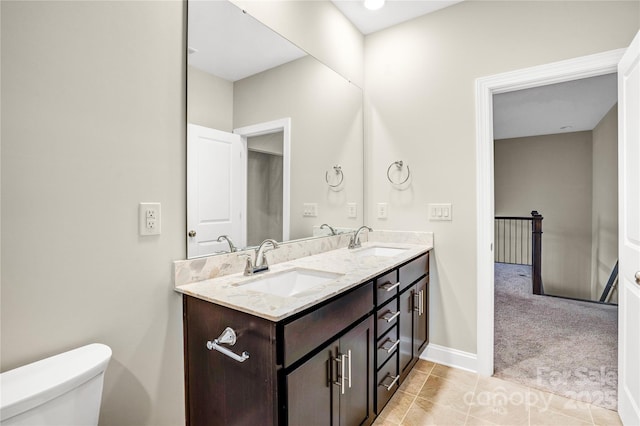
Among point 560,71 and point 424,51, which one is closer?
point 560,71

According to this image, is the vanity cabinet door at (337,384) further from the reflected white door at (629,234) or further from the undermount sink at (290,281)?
the reflected white door at (629,234)

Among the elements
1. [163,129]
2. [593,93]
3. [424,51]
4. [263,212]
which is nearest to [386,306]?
[263,212]

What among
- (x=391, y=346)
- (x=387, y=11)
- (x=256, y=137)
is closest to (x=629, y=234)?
(x=391, y=346)

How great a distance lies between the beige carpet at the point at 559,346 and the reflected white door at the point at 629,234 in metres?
0.35

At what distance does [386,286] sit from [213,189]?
1009 mm

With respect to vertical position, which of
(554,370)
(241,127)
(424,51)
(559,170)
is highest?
(424,51)

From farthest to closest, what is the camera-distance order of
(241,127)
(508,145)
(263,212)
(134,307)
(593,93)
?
(508,145) → (593,93) → (263,212) → (241,127) → (134,307)

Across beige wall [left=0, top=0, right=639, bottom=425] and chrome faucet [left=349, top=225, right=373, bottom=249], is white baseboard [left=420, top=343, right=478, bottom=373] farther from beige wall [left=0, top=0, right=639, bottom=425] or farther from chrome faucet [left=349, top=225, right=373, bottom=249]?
beige wall [left=0, top=0, right=639, bottom=425]

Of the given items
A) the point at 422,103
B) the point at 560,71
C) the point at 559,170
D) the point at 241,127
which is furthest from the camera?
the point at 559,170

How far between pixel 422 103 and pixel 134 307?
2.29 metres

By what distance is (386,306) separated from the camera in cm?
171

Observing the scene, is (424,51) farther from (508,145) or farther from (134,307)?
(508,145)

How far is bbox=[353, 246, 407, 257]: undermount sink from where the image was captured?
7.75ft

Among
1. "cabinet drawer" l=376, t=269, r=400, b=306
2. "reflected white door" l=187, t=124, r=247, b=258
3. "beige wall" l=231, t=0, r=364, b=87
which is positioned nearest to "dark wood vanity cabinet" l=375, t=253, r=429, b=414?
"cabinet drawer" l=376, t=269, r=400, b=306
